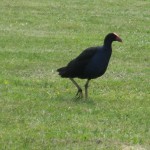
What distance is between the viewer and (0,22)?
2294cm

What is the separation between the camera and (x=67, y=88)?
1334cm

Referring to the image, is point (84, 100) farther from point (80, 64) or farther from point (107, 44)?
point (107, 44)

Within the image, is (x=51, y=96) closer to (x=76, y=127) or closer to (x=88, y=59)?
(x=88, y=59)

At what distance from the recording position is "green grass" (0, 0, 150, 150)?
9836mm

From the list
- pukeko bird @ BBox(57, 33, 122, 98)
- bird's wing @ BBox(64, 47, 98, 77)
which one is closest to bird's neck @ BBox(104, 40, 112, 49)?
pukeko bird @ BBox(57, 33, 122, 98)

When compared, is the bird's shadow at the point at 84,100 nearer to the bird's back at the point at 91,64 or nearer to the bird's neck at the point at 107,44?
the bird's back at the point at 91,64

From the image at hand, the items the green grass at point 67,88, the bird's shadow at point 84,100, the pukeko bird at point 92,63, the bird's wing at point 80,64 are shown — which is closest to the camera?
the green grass at point 67,88

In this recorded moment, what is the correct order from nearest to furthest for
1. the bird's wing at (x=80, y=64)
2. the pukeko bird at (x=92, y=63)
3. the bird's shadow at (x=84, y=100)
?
1. the bird's shadow at (x=84, y=100)
2. the pukeko bird at (x=92, y=63)
3. the bird's wing at (x=80, y=64)

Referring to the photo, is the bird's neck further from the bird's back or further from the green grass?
the green grass

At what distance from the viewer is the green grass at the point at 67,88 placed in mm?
9836

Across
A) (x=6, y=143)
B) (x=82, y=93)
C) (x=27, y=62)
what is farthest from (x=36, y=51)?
(x=6, y=143)

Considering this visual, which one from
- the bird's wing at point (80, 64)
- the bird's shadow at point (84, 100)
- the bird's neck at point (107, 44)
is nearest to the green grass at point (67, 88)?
the bird's shadow at point (84, 100)

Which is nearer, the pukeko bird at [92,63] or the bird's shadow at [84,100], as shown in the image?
the bird's shadow at [84,100]

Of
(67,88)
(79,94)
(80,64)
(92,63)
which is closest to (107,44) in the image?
(92,63)
